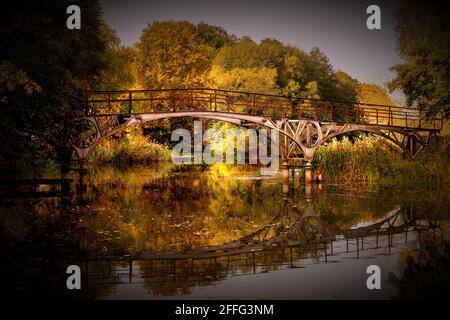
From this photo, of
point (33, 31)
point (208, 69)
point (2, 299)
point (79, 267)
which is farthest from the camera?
point (208, 69)

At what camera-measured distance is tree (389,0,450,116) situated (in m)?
23.7

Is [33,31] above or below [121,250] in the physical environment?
above

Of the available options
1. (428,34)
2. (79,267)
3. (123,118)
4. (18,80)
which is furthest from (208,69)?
(79,267)

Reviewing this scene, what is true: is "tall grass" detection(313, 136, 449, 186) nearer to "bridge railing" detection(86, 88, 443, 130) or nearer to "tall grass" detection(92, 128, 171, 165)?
"bridge railing" detection(86, 88, 443, 130)

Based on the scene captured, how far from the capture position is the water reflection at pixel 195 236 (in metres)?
9.28

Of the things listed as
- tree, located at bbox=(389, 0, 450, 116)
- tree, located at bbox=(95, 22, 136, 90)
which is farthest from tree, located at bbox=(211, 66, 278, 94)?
tree, located at bbox=(389, 0, 450, 116)

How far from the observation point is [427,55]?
82.6 ft

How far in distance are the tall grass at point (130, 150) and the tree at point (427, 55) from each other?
2472 cm

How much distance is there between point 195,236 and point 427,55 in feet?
57.0

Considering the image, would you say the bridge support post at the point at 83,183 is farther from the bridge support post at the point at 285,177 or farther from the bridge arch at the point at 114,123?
the bridge support post at the point at 285,177

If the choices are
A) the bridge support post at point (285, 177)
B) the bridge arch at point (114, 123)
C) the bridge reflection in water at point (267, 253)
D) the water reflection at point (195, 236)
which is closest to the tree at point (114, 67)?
the bridge arch at point (114, 123)

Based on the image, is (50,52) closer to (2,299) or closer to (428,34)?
(2,299)

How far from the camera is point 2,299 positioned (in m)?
7.86
